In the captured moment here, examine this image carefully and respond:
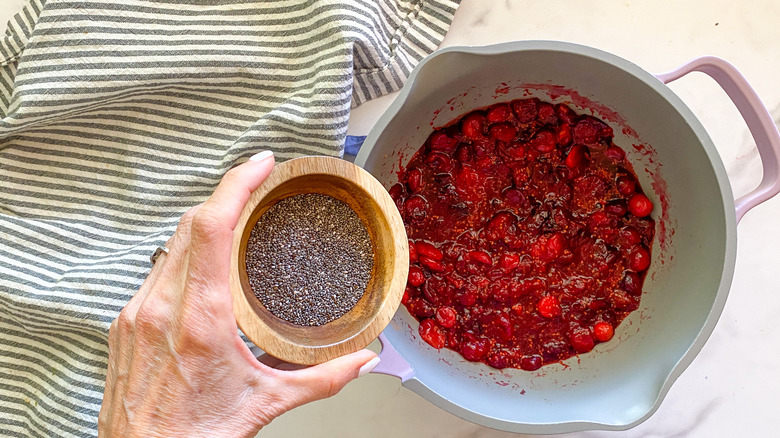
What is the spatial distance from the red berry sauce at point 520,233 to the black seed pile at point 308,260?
0.80 feet

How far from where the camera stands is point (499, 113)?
1.32 metres

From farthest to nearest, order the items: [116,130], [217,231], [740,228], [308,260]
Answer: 1. [740,228]
2. [116,130]
3. [308,260]
4. [217,231]

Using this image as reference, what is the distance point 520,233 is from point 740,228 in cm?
53

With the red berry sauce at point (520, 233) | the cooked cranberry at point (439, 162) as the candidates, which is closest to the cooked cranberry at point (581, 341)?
the red berry sauce at point (520, 233)

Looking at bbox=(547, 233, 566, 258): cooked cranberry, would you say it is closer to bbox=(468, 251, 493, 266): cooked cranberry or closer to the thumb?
bbox=(468, 251, 493, 266): cooked cranberry

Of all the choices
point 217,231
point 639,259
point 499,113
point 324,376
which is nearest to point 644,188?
point 639,259

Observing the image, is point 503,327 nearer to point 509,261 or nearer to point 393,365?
point 509,261

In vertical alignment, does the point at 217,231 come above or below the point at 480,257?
above

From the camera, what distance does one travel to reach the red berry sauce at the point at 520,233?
133 cm

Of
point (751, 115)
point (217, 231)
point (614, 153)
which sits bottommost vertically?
point (217, 231)

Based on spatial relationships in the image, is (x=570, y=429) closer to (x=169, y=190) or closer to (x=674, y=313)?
(x=674, y=313)

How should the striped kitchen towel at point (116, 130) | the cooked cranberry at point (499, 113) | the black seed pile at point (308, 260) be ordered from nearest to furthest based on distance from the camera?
the black seed pile at point (308, 260) < the striped kitchen towel at point (116, 130) < the cooked cranberry at point (499, 113)

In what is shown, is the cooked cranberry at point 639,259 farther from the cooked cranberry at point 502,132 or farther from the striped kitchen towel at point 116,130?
the striped kitchen towel at point 116,130

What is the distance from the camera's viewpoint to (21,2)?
132 cm
